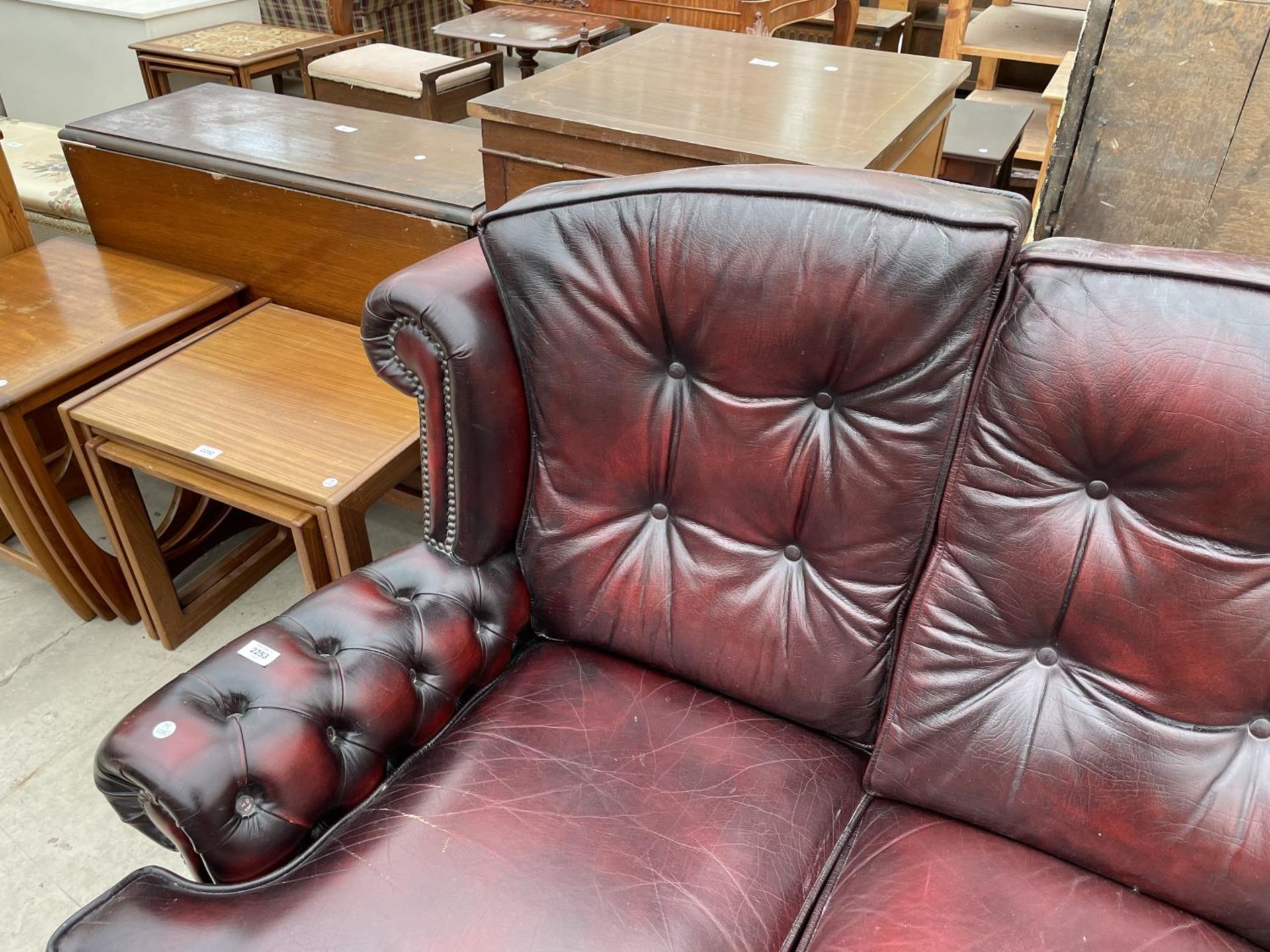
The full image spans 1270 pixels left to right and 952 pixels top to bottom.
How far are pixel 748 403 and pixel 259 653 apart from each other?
60cm

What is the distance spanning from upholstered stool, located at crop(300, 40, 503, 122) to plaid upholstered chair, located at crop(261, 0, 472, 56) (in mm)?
449

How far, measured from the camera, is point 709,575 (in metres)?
1.10

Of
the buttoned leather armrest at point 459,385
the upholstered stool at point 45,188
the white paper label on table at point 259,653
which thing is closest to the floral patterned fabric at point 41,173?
the upholstered stool at point 45,188

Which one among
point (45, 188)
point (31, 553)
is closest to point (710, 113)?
point (31, 553)

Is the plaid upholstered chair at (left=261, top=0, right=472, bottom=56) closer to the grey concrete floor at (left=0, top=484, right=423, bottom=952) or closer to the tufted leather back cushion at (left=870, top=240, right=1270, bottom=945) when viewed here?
the grey concrete floor at (left=0, top=484, right=423, bottom=952)

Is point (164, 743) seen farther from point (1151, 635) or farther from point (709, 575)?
point (1151, 635)

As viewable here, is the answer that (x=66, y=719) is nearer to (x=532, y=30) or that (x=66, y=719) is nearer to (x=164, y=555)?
(x=164, y=555)

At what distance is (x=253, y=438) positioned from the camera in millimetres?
1499

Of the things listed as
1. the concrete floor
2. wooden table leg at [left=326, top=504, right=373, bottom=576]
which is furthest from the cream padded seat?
wooden table leg at [left=326, top=504, right=373, bottom=576]

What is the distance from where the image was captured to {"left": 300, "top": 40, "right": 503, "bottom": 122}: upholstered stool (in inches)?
122

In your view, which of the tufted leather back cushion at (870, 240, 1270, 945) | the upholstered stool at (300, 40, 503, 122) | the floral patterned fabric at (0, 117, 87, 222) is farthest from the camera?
the upholstered stool at (300, 40, 503, 122)

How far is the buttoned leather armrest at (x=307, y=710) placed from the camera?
893 mm

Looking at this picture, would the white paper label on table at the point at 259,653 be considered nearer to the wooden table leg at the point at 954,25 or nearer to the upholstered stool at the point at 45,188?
the upholstered stool at the point at 45,188

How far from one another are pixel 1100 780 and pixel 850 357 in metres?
0.49
